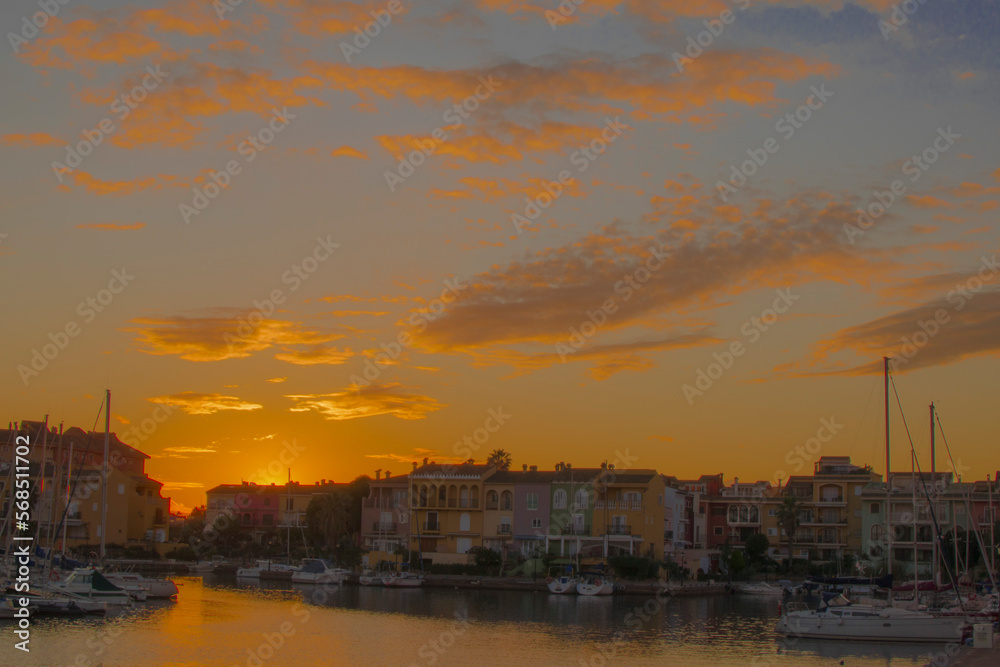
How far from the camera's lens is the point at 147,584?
2499 inches

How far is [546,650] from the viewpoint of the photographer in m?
44.0

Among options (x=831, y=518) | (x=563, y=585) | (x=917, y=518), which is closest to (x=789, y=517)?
(x=831, y=518)

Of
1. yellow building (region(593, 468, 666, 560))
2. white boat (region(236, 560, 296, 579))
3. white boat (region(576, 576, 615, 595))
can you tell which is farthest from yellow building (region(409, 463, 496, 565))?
white boat (region(576, 576, 615, 595))

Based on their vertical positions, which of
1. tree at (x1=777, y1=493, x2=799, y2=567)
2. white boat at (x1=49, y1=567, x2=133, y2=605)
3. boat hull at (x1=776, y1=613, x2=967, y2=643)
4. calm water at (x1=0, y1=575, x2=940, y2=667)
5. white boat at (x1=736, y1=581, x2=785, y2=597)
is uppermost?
tree at (x1=777, y1=493, x2=799, y2=567)

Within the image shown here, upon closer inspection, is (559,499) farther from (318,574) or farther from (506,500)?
(318,574)

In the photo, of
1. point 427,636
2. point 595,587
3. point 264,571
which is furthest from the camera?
point 264,571

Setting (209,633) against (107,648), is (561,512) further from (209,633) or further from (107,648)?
(107,648)

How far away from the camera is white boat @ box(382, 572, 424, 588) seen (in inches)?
3095

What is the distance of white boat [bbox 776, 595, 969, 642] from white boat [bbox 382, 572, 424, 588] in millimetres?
35185

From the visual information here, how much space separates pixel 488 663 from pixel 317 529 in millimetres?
61392

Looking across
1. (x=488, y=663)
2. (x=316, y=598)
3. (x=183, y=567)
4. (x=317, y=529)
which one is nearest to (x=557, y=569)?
(x=316, y=598)

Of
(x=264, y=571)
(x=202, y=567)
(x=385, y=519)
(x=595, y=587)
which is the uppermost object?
(x=385, y=519)

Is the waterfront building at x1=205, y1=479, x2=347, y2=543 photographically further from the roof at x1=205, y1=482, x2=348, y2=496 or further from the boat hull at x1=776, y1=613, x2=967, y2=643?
the boat hull at x1=776, y1=613, x2=967, y2=643

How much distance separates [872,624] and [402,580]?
39.3m
